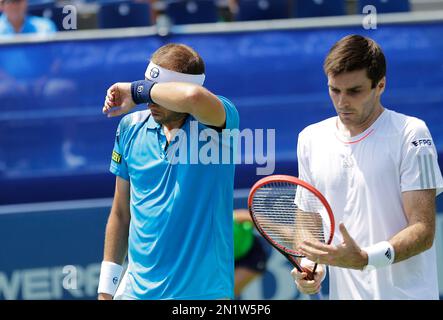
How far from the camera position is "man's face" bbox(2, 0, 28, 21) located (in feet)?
19.4

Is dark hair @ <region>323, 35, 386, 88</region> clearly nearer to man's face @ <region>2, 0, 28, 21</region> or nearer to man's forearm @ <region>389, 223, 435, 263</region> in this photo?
man's forearm @ <region>389, 223, 435, 263</region>

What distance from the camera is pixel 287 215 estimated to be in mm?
3490

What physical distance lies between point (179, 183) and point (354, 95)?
2.17ft

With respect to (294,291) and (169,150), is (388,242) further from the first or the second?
(294,291)

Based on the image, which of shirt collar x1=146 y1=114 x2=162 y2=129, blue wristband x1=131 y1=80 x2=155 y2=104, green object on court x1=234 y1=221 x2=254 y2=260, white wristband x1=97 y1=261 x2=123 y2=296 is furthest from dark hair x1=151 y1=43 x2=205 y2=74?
green object on court x1=234 y1=221 x2=254 y2=260

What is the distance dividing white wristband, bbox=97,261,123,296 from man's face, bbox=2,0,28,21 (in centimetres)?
266

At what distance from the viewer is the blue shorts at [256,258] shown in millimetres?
5461

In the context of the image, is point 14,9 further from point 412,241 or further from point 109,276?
point 412,241

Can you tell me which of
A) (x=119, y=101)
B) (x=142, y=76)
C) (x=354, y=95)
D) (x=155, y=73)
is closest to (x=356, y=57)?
(x=354, y=95)

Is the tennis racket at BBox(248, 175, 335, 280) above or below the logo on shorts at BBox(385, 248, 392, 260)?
above

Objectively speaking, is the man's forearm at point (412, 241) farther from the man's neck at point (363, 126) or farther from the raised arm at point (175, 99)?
the raised arm at point (175, 99)

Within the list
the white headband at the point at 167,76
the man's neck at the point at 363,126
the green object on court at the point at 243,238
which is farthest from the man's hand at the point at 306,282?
the green object on court at the point at 243,238

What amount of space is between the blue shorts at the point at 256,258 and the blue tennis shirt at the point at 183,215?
187 cm

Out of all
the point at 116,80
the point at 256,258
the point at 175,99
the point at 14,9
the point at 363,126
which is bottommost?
the point at 363,126
